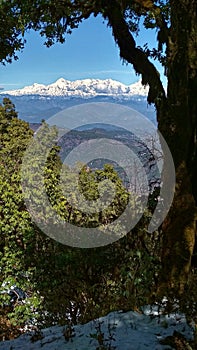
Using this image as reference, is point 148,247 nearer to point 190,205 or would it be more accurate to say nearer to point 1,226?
point 190,205

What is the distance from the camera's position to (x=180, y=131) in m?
6.83

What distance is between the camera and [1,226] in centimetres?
2245

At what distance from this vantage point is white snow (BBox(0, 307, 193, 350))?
14.4 ft

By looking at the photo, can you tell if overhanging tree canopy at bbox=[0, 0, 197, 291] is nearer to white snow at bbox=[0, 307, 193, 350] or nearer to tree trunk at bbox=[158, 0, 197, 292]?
tree trunk at bbox=[158, 0, 197, 292]

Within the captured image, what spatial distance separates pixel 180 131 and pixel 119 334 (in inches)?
138

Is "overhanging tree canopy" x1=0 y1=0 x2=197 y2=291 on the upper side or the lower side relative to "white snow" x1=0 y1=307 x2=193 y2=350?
upper

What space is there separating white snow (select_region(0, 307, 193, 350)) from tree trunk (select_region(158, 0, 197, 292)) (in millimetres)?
1383

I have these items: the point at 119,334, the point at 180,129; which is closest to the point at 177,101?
the point at 180,129

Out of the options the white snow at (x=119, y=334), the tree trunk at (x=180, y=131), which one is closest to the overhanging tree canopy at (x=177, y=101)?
the tree trunk at (x=180, y=131)

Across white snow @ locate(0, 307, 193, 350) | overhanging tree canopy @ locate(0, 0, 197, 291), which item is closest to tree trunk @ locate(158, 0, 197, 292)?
overhanging tree canopy @ locate(0, 0, 197, 291)

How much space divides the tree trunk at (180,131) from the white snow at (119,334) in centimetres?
138

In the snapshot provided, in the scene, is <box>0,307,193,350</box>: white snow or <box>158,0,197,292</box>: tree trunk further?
<box>158,0,197,292</box>: tree trunk

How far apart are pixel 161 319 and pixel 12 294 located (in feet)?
69.7

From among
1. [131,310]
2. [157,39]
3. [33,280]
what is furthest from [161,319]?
[33,280]
